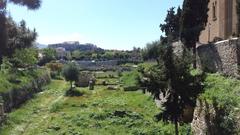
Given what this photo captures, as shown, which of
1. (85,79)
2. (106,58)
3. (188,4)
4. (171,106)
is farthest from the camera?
(106,58)

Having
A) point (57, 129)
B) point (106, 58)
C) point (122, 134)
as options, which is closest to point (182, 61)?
point (122, 134)

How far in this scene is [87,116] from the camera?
39.9 m

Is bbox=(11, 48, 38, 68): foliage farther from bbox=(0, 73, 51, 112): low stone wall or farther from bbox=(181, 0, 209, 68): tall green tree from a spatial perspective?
bbox=(181, 0, 209, 68): tall green tree

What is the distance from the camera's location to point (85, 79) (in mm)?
67625

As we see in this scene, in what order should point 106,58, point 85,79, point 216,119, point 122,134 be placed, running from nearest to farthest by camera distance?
point 216,119
point 122,134
point 85,79
point 106,58

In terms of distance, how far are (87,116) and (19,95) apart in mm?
8348

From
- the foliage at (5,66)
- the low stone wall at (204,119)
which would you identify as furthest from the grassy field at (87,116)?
the foliage at (5,66)

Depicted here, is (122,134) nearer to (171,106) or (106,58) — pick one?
(171,106)

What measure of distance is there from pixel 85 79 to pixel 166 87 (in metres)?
41.3

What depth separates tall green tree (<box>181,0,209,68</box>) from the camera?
132ft

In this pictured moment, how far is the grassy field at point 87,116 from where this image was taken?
34.5 metres

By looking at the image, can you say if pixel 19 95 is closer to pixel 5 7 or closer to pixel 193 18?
pixel 193 18

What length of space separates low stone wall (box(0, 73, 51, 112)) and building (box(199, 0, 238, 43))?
1630cm

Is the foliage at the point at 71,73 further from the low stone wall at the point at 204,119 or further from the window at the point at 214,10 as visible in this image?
the low stone wall at the point at 204,119
